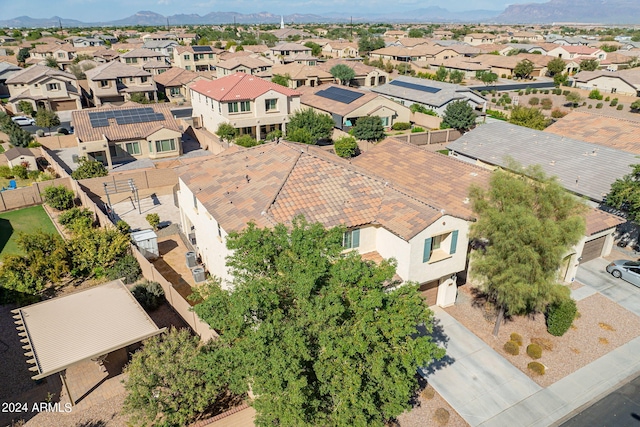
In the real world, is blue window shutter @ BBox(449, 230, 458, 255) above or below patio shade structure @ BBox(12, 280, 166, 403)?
above

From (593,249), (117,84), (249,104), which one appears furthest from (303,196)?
(117,84)

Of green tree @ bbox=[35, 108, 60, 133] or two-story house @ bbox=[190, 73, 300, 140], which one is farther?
green tree @ bbox=[35, 108, 60, 133]

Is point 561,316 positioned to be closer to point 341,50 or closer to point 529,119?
point 529,119

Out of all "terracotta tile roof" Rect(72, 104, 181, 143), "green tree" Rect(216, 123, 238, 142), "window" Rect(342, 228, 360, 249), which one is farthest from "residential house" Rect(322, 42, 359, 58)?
"window" Rect(342, 228, 360, 249)

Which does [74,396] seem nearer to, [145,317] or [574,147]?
[145,317]

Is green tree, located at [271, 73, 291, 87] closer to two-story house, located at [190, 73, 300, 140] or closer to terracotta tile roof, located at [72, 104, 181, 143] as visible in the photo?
two-story house, located at [190, 73, 300, 140]

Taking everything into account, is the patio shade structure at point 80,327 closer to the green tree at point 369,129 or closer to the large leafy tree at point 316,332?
the large leafy tree at point 316,332
